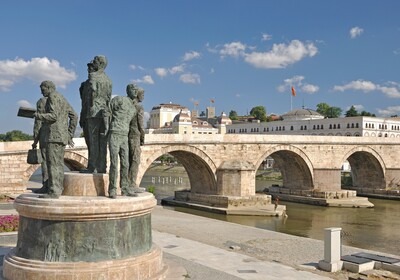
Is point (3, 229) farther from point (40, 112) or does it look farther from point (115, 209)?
point (115, 209)

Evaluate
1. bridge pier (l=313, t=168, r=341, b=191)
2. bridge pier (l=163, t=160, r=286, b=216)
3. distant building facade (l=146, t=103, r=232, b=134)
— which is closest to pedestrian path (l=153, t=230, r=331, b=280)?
bridge pier (l=163, t=160, r=286, b=216)

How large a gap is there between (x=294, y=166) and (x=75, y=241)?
24.3 meters

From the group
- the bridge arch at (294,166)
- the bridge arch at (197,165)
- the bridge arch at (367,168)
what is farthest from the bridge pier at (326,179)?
the bridge arch at (197,165)

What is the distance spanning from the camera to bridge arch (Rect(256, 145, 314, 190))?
2701 cm

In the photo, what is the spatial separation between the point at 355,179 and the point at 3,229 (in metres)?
28.6

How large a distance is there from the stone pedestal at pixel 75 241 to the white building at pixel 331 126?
1726 inches

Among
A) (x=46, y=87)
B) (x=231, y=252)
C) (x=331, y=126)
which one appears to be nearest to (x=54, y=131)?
(x=46, y=87)

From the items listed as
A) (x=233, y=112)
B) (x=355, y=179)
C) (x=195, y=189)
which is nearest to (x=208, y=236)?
(x=195, y=189)

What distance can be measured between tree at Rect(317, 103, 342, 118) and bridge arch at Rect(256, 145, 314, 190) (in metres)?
48.6

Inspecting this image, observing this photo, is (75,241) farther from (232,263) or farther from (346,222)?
(346,222)

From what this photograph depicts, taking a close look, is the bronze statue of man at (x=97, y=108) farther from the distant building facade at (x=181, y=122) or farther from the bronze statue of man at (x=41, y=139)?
the distant building facade at (x=181, y=122)

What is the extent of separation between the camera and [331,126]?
48.0 m

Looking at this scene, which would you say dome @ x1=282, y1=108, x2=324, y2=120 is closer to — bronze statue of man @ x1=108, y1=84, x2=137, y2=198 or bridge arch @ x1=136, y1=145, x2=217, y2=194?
bridge arch @ x1=136, y1=145, x2=217, y2=194

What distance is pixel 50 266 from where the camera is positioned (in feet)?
17.4
